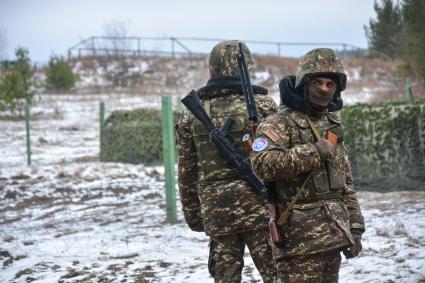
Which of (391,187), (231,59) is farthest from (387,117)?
(231,59)

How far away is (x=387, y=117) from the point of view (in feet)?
27.9

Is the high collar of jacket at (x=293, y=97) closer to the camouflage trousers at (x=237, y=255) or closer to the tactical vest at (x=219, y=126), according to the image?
the tactical vest at (x=219, y=126)

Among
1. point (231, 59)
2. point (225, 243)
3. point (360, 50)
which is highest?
point (360, 50)

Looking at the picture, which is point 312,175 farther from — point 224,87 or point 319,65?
point 224,87

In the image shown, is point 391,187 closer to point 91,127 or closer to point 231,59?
point 231,59

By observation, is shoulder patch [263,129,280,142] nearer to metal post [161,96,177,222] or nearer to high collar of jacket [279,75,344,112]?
high collar of jacket [279,75,344,112]

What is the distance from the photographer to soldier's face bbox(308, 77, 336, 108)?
316 cm

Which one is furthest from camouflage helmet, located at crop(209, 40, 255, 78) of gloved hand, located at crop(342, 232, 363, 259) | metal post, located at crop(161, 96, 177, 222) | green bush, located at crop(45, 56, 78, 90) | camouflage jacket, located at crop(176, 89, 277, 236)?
green bush, located at crop(45, 56, 78, 90)

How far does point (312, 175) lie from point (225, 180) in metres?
0.94

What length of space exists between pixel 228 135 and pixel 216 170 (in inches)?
9.0

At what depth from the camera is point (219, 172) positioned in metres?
4.00

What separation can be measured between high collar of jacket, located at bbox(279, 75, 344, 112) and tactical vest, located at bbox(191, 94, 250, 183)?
29.7 inches

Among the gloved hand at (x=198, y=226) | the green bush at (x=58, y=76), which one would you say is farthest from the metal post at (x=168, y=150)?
the green bush at (x=58, y=76)

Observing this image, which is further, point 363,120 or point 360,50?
point 360,50
